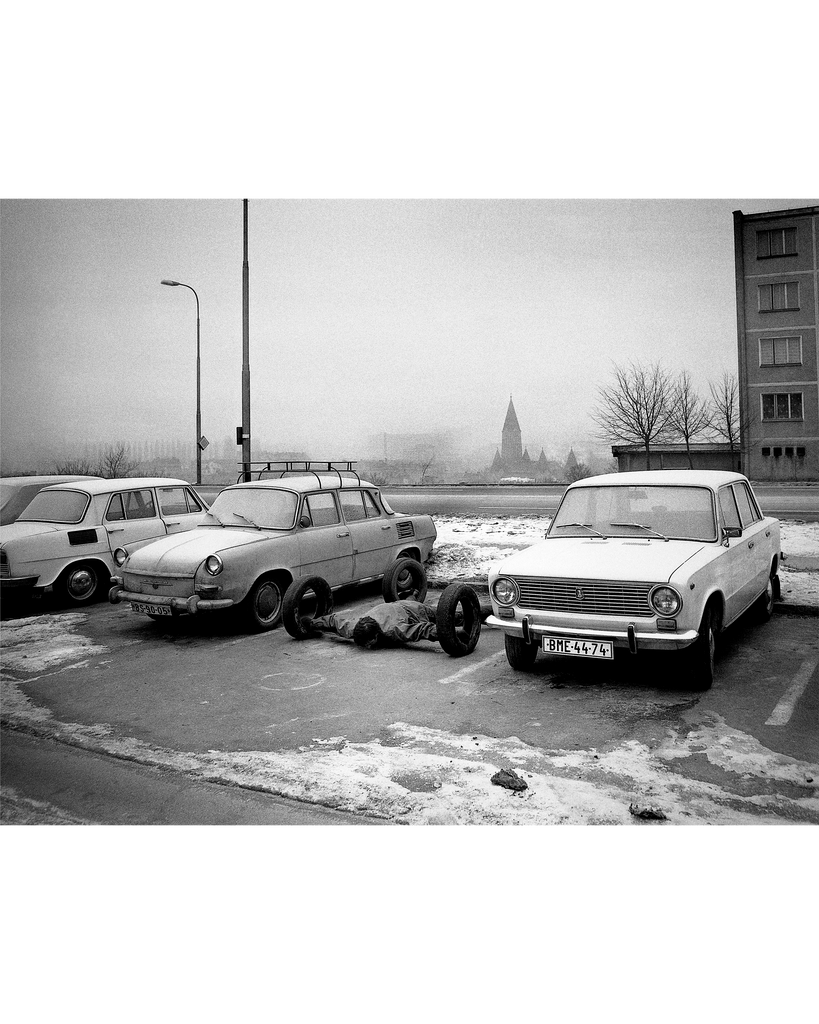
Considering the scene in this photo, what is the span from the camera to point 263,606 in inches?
294

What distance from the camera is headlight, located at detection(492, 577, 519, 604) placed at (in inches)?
218

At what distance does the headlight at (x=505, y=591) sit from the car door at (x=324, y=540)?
273 centimetres

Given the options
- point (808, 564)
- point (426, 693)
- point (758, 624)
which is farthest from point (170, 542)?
point (808, 564)

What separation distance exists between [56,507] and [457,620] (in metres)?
5.93

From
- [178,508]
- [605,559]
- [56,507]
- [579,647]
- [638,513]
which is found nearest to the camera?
[579,647]

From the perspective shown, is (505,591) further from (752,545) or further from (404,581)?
(404,581)

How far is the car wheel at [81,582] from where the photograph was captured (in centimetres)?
900

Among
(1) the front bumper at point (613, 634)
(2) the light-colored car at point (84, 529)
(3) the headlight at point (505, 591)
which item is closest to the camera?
(1) the front bumper at point (613, 634)

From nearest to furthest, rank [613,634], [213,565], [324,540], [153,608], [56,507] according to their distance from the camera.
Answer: [613,634]
[213,565]
[153,608]
[324,540]
[56,507]

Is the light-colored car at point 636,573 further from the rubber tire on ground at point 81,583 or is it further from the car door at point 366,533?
the rubber tire on ground at point 81,583

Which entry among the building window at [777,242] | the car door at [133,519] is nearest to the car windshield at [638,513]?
the car door at [133,519]

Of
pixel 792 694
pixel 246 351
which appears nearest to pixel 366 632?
pixel 792 694

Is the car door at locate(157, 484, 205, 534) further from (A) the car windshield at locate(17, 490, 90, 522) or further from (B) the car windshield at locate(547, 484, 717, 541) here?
(B) the car windshield at locate(547, 484, 717, 541)
